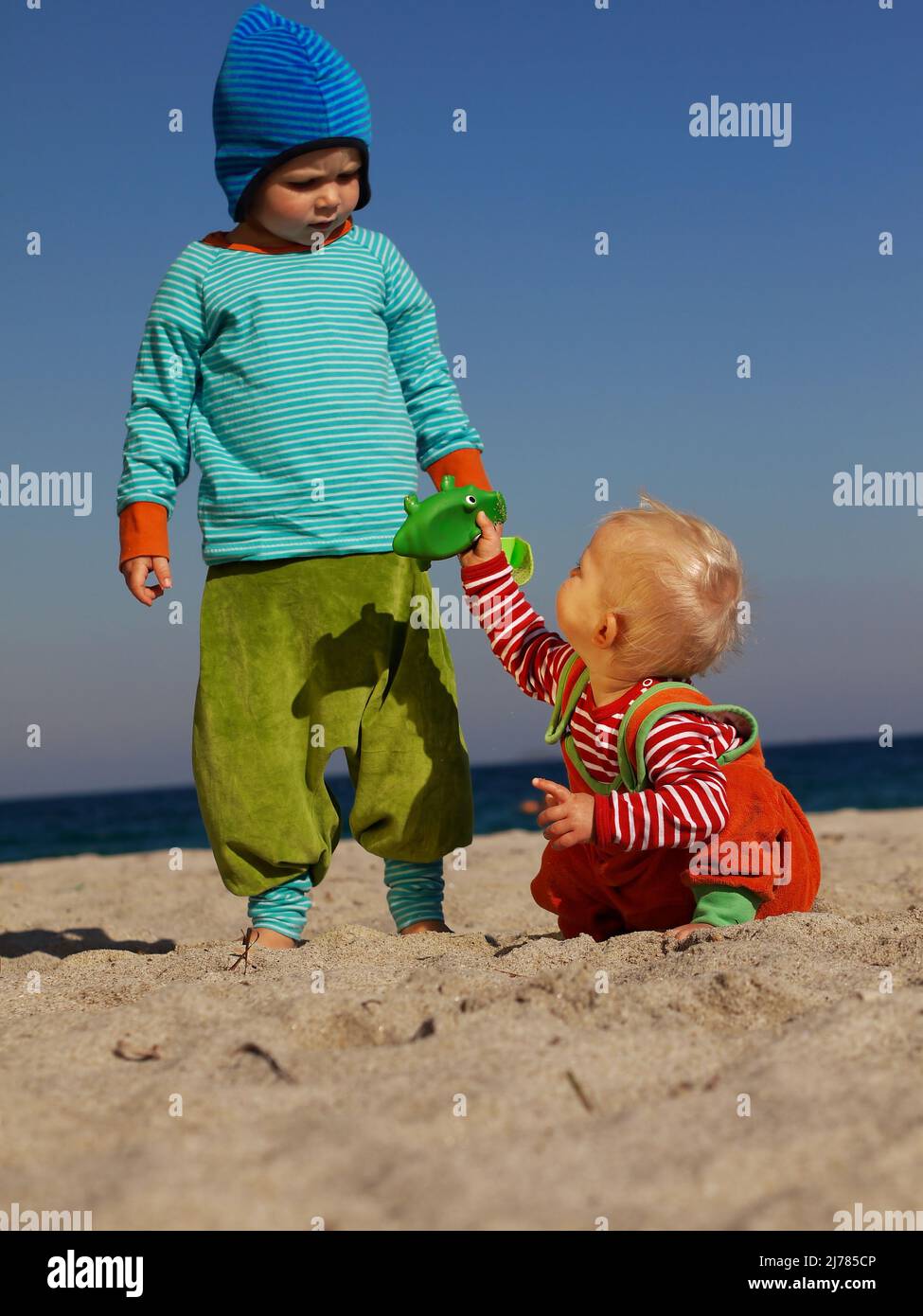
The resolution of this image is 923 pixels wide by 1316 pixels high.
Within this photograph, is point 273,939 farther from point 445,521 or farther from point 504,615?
point 445,521

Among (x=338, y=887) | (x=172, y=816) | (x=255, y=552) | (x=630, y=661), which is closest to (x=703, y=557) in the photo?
(x=630, y=661)

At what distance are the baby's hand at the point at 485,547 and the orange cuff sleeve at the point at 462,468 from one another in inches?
9.4

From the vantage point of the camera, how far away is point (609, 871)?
93.6 inches

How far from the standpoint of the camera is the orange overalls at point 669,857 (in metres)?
2.25

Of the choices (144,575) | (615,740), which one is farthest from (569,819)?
(144,575)

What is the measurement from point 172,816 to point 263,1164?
888 inches

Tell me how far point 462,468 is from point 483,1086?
5.71 ft

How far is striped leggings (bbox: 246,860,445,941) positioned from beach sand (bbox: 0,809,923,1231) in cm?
34

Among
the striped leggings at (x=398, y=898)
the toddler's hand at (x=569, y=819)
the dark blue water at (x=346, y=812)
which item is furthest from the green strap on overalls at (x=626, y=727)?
the dark blue water at (x=346, y=812)

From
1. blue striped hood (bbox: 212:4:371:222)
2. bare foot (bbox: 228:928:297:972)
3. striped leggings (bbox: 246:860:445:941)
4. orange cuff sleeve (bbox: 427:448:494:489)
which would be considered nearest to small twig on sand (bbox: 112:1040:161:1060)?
bare foot (bbox: 228:928:297:972)

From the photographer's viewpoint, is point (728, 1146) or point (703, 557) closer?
point (728, 1146)

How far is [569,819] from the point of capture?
2.11 meters

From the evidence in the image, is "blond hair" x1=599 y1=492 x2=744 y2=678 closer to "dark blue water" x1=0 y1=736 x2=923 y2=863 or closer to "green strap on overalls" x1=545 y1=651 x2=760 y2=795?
"green strap on overalls" x1=545 y1=651 x2=760 y2=795
